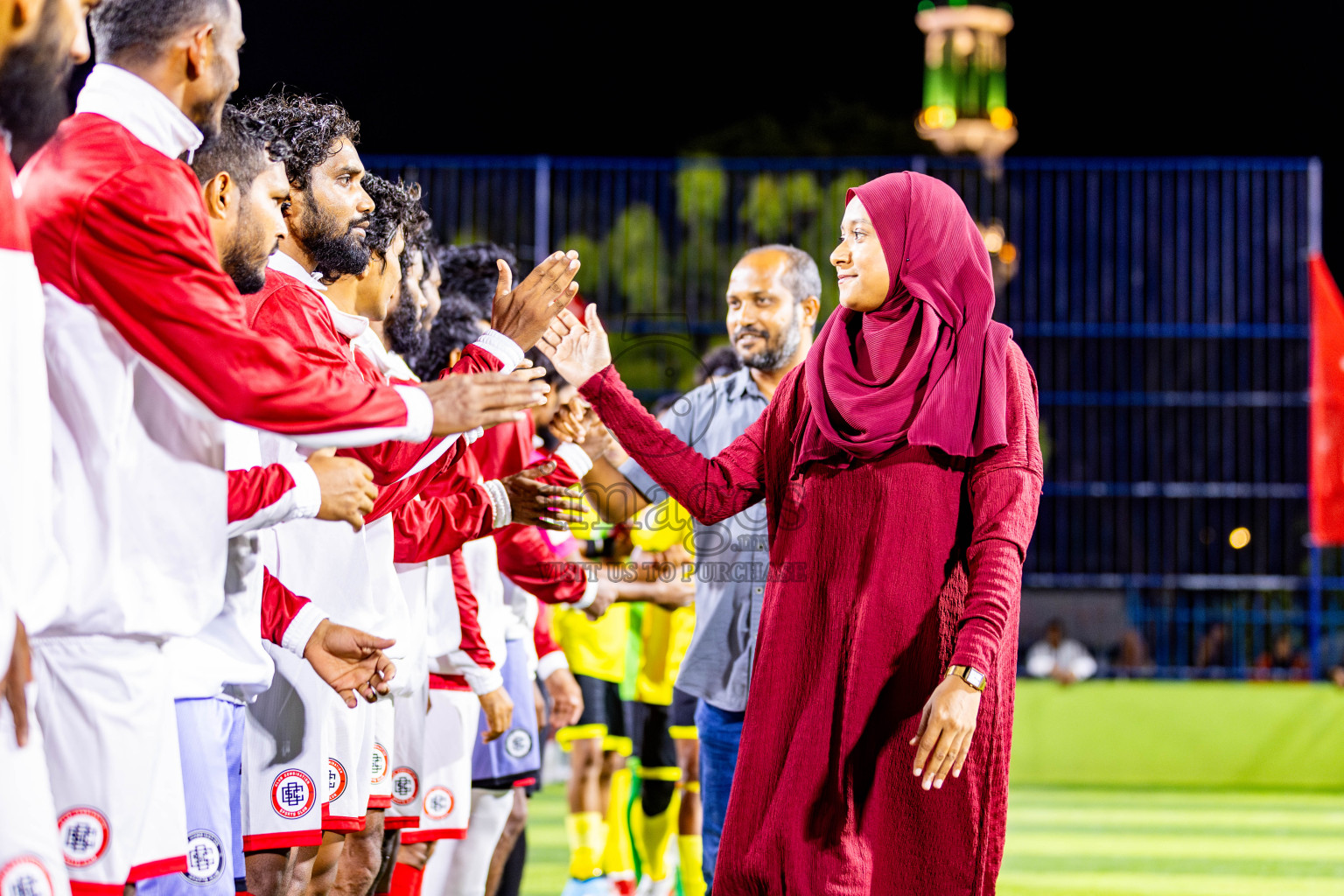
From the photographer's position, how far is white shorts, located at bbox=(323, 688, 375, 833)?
Result: 383 centimetres

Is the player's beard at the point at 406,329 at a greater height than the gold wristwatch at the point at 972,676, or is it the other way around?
the player's beard at the point at 406,329

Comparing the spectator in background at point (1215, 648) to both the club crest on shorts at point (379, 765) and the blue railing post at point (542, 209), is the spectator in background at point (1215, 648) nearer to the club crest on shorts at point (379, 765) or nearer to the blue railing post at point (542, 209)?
the blue railing post at point (542, 209)

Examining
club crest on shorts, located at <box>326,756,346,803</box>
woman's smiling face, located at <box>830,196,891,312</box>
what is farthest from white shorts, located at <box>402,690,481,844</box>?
woman's smiling face, located at <box>830,196,891,312</box>

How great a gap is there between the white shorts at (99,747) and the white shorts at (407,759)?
7.17 ft

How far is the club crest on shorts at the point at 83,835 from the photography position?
2.52 meters

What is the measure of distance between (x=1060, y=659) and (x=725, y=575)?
9.76 meters

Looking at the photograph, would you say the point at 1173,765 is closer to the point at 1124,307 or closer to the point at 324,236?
the point at 1124,307

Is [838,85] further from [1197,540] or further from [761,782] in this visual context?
[761,782]

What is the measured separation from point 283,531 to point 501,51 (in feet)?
73.8

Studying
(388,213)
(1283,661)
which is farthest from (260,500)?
(1283,661)

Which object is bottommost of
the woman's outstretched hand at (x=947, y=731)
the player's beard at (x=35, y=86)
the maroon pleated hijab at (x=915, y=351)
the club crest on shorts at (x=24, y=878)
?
the club crest on shorts at (x=24, y=878)

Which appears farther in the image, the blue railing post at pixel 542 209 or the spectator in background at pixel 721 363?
the blue railing post at pixel 542 209

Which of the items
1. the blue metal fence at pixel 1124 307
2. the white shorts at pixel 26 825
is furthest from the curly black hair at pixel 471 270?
the blue metal fence at pixel 1124 307

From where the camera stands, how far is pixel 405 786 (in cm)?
488
